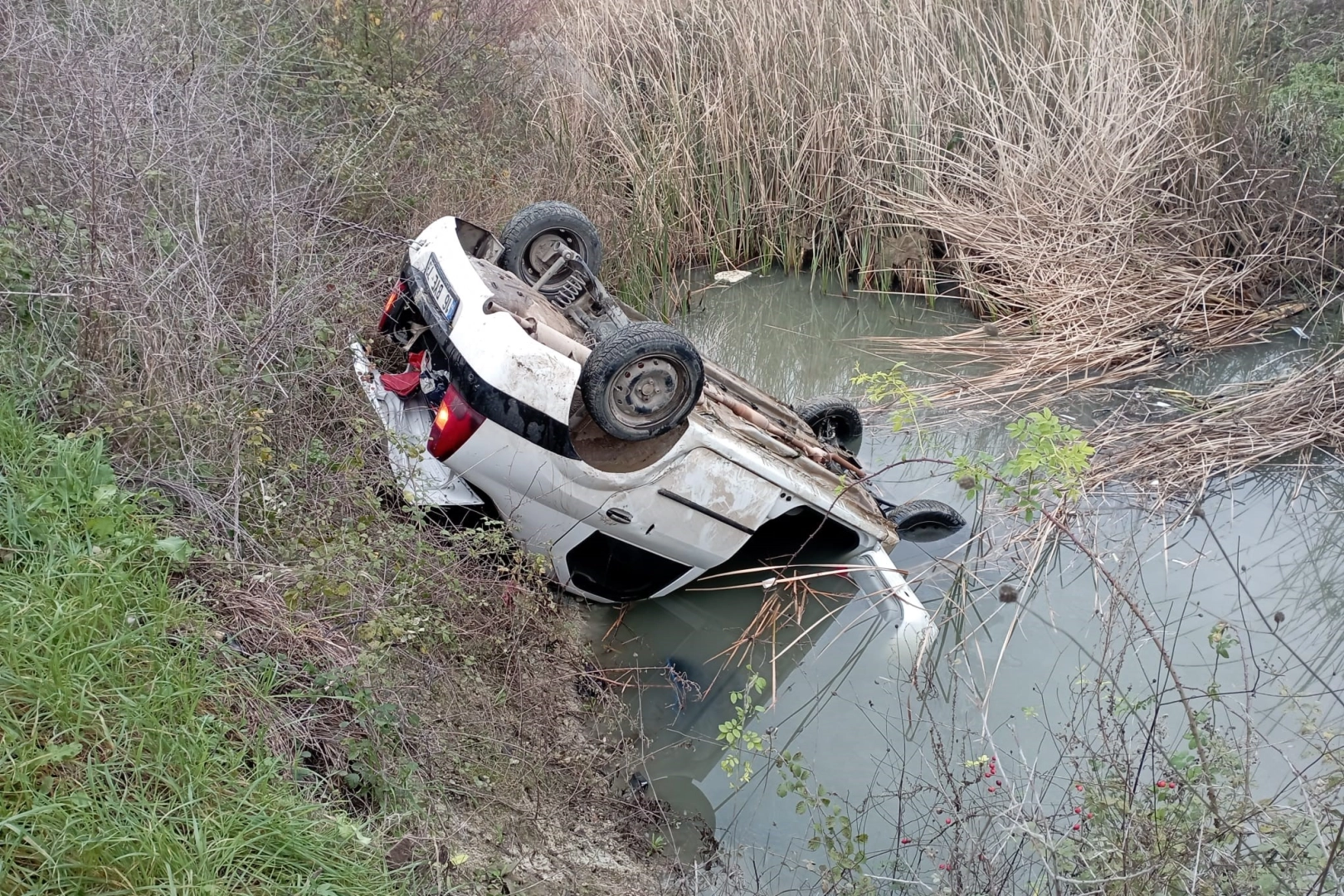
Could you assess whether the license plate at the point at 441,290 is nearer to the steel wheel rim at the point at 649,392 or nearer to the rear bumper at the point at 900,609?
the steel wheel rim at the point at 649,392

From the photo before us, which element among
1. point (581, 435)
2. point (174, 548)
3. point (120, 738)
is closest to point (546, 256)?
point (581, 435)

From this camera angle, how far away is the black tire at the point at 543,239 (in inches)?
187

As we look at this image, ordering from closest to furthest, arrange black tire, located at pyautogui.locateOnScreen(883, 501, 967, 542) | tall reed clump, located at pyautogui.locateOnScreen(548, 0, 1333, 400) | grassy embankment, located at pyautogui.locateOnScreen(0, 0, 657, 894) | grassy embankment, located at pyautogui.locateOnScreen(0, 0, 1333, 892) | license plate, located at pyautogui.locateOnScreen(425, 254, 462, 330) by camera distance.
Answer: grassy embankment, located at pyautogui.locateOnScreen(0, 0, 657, 894) < grassy embankment, located at pyautogui.locateOnScreen(0, 0, 1333, 892) < license plate, located at pyautogui.locateOnScreen(425, 254, 462, 330) < black tire, located at pyautogui.locateOnScreen(883, 501, 967, 542) < tall reed clump, located at pyautogui.locateOnScreen(548, 0, 1333, 400)

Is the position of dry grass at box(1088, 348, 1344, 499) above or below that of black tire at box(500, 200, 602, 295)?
below

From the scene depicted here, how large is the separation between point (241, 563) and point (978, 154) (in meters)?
7.15

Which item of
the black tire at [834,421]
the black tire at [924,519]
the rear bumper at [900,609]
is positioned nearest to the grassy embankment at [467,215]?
the rear bumper at [900,609]

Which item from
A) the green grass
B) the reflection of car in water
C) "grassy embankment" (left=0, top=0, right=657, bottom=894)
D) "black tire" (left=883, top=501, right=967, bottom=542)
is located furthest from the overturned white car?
the green grass

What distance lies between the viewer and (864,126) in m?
8.16

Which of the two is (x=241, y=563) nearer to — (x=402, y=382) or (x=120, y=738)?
(x=120, y=738)

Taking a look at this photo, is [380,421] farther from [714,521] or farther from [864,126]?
[864,126]

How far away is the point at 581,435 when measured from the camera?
4.04m

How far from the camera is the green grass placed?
202 centimetres

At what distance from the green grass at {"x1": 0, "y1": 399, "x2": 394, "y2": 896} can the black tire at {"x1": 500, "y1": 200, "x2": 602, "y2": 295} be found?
7.95ft

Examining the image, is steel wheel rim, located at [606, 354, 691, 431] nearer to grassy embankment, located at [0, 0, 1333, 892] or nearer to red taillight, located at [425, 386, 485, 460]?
red taillight, located at [425, 386, 485, 460]
